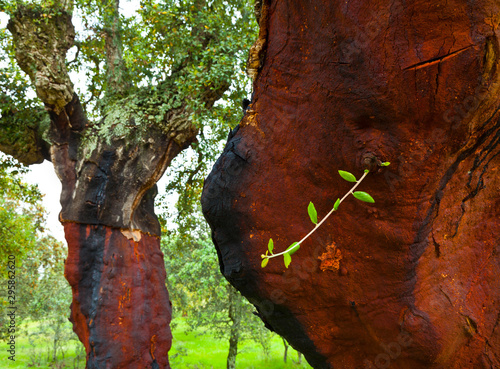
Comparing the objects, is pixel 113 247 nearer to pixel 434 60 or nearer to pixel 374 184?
pixel 374 184

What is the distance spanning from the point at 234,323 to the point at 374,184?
9248 millimetres

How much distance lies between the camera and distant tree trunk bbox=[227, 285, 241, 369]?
9.44m

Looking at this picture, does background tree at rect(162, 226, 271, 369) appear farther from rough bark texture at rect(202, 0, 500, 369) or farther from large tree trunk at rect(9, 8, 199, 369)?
rough bark texture at rect(202, 0, 500, 369)

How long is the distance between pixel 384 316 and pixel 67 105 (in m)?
5.57

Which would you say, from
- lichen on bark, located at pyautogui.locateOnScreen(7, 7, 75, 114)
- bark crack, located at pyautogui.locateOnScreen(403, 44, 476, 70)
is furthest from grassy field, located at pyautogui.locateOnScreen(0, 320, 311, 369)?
bark crack, located at pyautogui.locateOnScreen(403, 44, 476, 70)

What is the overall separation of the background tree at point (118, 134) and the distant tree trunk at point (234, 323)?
453cm

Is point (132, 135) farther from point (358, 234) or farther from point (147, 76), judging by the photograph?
point (358, 234)

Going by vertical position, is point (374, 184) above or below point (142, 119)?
below

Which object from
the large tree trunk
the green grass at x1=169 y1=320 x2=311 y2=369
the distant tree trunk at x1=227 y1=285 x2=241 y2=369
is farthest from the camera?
the green grass at x1=169 y1=320 x2=311 y2=369

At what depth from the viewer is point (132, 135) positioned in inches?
219

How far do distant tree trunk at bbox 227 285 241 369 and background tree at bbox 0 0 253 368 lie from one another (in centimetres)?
453

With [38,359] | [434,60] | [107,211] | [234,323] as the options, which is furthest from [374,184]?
[38,359]

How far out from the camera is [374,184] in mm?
1332

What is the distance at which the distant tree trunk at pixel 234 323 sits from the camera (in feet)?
31.0
